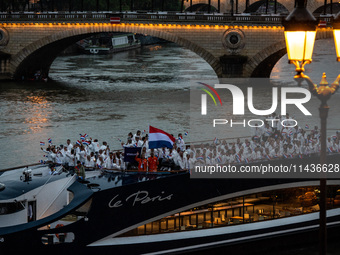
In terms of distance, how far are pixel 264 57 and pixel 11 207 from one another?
118ft

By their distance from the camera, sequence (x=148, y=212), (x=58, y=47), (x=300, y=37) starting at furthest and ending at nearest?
(x=58, y=47)
(x=148, y=212)
(x=300, y=37)

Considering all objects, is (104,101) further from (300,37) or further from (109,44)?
(109,44)

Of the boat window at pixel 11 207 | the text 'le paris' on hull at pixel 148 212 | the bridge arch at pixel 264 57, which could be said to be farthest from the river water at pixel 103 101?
the boat window at pixel 11 207

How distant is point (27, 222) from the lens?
14.5 metres

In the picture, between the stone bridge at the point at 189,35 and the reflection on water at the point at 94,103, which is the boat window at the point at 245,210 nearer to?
the reflection on water at the point at 94,103

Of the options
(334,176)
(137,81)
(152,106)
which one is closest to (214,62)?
(137,81)

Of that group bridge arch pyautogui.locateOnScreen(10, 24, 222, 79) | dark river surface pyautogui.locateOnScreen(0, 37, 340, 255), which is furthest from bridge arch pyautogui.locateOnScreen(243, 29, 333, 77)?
bridge arch pyautogui.locateOnScreen(10, 24, 222, 79)

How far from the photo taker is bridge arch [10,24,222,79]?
49.8 meters

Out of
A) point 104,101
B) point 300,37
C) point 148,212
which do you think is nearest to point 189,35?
point 104,101

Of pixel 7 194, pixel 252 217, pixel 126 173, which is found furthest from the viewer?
pixel 252 217

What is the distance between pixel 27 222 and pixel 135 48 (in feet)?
244

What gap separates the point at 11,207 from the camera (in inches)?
565

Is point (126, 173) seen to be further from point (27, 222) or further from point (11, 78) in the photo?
point (11, 78)

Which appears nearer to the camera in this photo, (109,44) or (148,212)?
(148,212)
